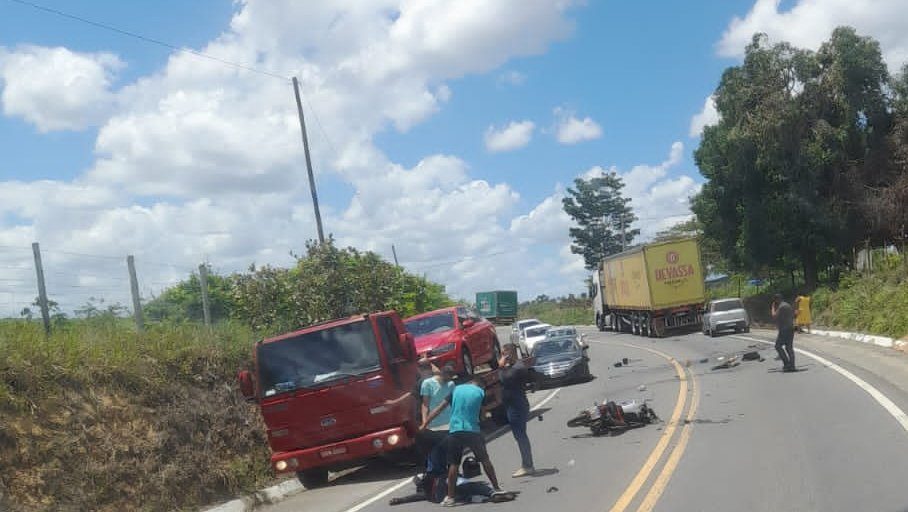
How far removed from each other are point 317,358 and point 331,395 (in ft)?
1.92

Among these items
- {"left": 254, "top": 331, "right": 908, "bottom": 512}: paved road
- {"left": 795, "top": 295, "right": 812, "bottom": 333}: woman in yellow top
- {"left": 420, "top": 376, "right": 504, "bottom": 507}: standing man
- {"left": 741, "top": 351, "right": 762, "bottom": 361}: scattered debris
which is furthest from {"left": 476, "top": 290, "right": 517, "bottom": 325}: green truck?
{"left": 420, "top": 376, "right": 504, "bottom": 507}: standing man

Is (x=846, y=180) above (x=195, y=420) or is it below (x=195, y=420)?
above

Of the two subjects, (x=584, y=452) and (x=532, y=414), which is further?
(x=532, y=414)

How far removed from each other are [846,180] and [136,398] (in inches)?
1375

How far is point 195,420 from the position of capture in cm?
1300

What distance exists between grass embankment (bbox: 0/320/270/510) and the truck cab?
1.17 metres

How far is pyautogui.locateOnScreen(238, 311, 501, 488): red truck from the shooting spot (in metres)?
12.1

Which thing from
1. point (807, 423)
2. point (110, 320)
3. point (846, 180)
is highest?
point (846, 180)

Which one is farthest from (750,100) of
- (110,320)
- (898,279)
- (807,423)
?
(110,320)

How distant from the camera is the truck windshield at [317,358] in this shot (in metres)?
12.3

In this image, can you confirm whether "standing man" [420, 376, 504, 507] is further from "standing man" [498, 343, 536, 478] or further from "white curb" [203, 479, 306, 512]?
"white curb" [203, 479, 306, 512]

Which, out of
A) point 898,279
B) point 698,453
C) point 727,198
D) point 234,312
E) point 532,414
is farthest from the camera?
point 727,198

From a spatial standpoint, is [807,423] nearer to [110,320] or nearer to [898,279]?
[110,320]

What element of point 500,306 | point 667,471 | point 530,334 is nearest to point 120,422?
point 667,471
